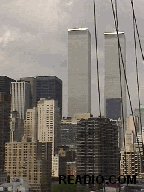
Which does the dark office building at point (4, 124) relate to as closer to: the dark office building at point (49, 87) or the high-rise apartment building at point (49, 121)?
the high-rise apartment building at point (49, 121)

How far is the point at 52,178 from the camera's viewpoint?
30250 mm

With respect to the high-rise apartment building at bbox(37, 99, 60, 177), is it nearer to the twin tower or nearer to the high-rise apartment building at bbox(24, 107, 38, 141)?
the high-rise apartment building at bbox(24, 107, 38, 141)

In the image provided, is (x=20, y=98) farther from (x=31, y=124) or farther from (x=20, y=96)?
(x=31, y=124)

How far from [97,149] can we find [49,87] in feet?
97.8

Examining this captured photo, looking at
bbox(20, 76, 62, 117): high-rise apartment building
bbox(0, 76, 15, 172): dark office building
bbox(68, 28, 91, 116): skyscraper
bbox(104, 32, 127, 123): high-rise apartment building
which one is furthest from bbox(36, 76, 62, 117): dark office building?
bbox(0, 76, 15, 172): dark office building

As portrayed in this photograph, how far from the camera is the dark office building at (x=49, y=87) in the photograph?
200 ft

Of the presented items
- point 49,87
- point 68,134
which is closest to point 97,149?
point 68,134

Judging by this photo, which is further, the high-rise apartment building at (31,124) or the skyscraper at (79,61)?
the skyscraper at (79,61)

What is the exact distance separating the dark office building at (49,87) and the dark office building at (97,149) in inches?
967

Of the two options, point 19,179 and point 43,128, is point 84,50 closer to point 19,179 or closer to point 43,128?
→ point 43,128

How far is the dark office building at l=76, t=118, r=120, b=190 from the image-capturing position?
30.9 meters

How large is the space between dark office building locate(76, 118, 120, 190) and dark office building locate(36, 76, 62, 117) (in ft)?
80.6

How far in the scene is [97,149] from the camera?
106 ft

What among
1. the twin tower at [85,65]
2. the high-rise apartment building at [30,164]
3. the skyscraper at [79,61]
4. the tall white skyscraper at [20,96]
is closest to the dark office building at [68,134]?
the tall white skyscraper at [20,96]
